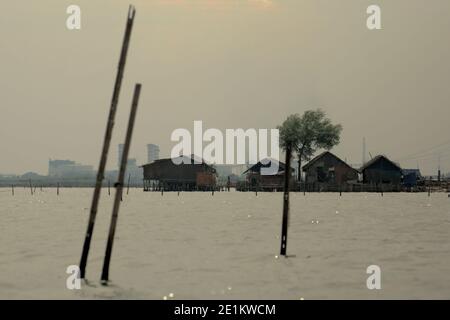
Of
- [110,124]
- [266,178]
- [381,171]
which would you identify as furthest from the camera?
[266,178]

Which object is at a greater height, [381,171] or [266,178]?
[381,171]

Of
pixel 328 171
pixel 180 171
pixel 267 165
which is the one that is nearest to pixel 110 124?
pixel 180 171

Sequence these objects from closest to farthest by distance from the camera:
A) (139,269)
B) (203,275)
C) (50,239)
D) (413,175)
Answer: (203,275) < (139,269) < (50,239) < (413,175)

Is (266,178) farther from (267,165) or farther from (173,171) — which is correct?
(173,171)

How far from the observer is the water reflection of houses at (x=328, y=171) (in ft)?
345

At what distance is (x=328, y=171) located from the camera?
10562 cm

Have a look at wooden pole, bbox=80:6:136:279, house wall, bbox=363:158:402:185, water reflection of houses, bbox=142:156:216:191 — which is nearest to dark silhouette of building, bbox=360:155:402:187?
house wall, bbox=363:158:402:185

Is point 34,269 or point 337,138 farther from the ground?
point 337,138

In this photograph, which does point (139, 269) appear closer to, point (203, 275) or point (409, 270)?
point (203, 275)

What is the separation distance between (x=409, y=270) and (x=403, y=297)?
3.94 m

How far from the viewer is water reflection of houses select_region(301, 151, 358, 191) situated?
4139 inches
